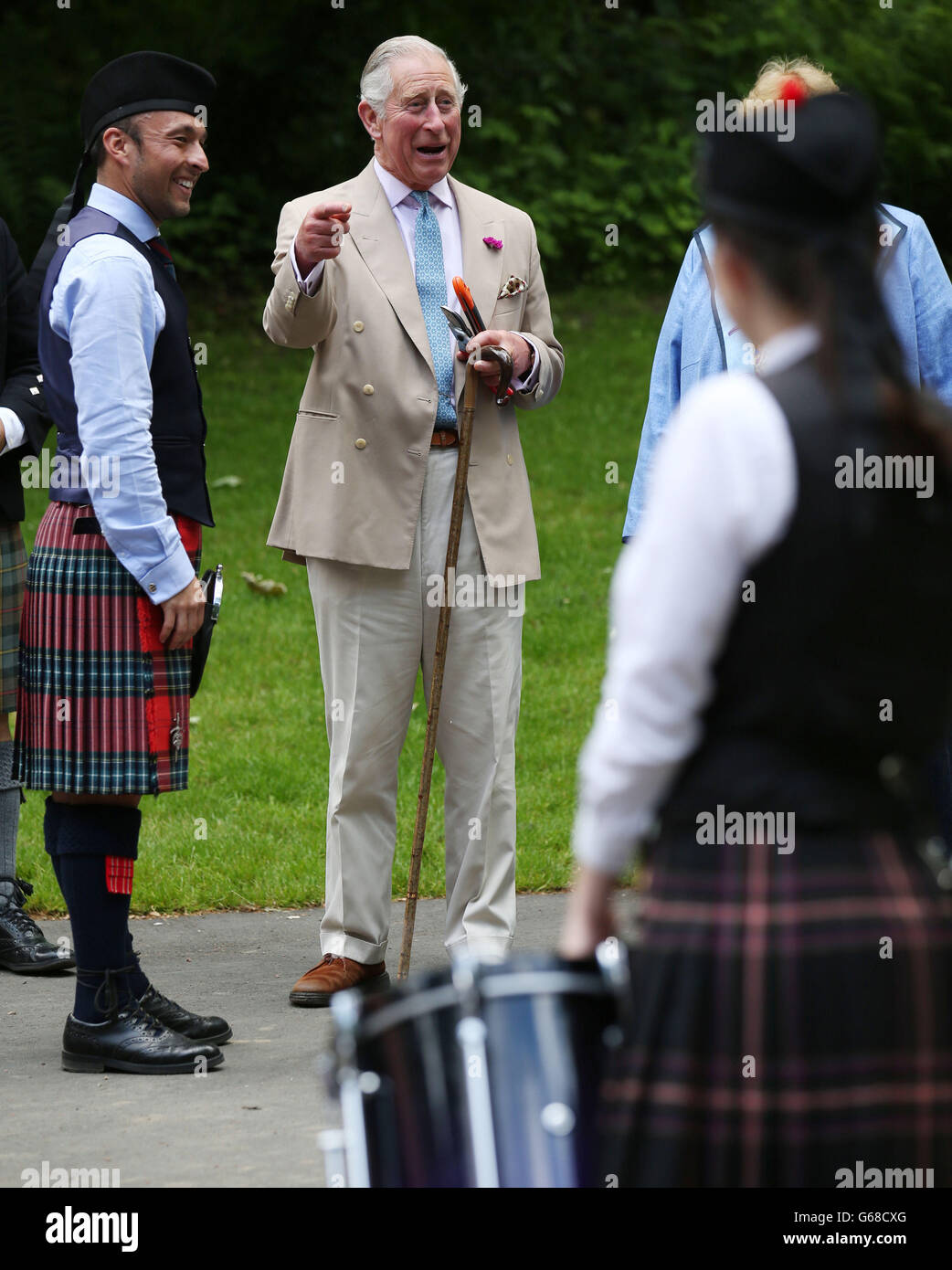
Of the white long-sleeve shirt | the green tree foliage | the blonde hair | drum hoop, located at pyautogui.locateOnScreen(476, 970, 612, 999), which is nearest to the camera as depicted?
the white long-sleeve shirt

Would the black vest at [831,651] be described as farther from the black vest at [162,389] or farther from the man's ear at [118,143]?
the man's ear at [118,143]

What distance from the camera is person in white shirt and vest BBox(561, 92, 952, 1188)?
82.6 inches

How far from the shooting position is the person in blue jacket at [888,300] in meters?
4.31

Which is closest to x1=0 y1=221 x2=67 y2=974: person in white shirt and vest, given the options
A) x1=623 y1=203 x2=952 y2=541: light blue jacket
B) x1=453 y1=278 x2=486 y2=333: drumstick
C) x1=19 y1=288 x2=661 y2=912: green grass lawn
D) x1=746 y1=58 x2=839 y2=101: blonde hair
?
x1=19 y1=288 x2=661 y2=912: green grass lawn

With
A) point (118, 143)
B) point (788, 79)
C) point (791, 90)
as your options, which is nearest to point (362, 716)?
point (118, 143)

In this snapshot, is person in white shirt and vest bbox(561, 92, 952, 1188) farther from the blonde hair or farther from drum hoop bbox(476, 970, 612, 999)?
the blonde hair

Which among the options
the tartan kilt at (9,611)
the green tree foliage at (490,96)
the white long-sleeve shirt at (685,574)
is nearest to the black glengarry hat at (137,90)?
the tartan kilt at (9,611)

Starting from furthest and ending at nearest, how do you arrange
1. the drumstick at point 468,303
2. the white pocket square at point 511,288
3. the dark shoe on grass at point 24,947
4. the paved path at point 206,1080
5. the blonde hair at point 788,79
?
the dark shoe on grass at point 24,947 < the white pocket square at point 511,288 < the drumstick at point 468,303 < the blonde hair at point 788,79 < the paved path at point 206,1080

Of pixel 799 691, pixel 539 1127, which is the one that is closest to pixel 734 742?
pixel 799 691

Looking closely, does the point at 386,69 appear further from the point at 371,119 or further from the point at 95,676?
the point at 95,676

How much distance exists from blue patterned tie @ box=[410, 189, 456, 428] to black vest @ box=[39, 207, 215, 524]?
2.61 feet

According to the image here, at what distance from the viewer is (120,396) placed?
161 inches

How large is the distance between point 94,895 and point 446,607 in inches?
49.5

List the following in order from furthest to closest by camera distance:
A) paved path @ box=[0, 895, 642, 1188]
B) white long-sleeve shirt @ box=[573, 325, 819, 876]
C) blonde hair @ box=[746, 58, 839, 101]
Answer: blonde hair @ box=[746, 58, 839, 101] < paved path @ box=[0, 895, 642, 1188] < white long-sleeve shirt @ box=[573, 325, 819, 876]
